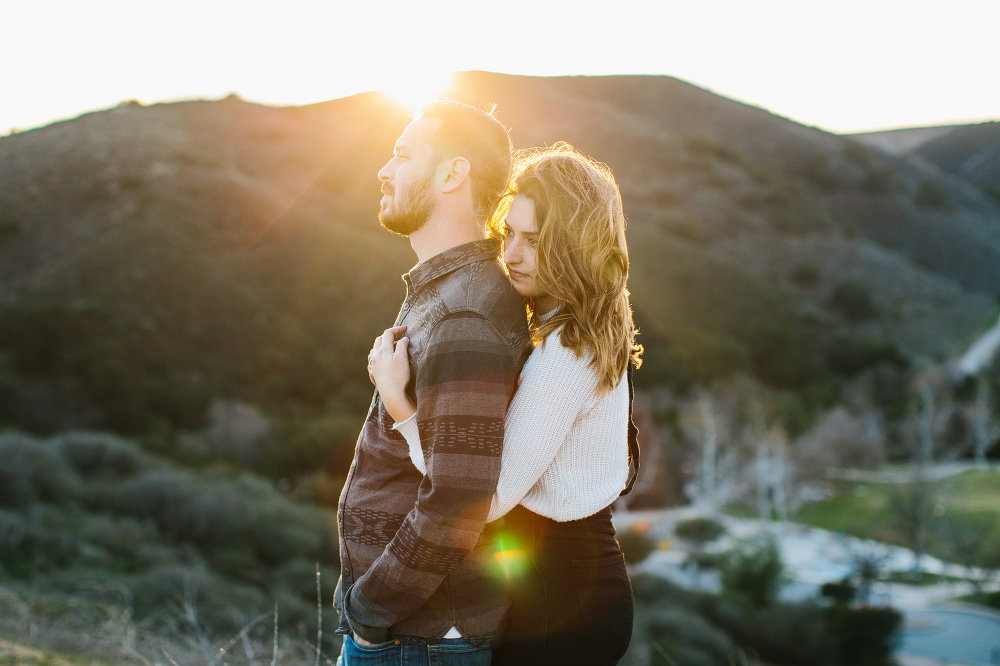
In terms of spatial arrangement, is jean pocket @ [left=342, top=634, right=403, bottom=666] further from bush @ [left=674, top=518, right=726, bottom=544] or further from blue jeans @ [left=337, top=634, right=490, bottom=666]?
bush @ [left=674, top=518, right=726, bottom=544]

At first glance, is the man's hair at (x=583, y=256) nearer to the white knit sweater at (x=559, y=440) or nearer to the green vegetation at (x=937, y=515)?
the white knit sweater at (x=559, y=440)

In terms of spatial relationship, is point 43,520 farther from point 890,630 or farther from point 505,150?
point 890,630

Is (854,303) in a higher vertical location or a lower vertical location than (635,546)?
higher

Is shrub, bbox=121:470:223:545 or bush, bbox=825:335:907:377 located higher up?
bush, bbox=825:335:907:377

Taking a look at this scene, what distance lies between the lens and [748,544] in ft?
59.3

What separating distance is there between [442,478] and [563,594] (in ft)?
1.62

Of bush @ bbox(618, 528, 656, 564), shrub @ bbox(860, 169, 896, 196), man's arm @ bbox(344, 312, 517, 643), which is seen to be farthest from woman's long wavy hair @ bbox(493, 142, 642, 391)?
shrub @ bbox(860, 169, 896, 196)

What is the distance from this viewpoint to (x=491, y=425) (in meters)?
1.60

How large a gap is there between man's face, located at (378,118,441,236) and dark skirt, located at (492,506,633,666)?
849 millimetres

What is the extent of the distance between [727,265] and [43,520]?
48246mm

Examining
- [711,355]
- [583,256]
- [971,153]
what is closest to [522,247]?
[583,256]

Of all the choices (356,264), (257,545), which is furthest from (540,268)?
(356,264)

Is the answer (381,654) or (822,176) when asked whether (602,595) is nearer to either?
(381,654)

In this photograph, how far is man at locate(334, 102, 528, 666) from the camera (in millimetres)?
1586
